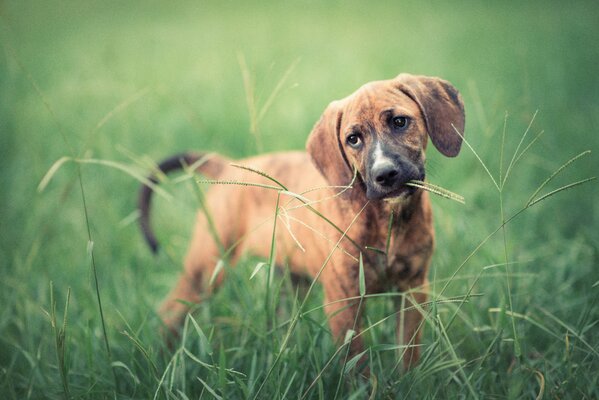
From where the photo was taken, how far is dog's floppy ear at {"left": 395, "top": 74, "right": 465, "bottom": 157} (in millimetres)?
1724

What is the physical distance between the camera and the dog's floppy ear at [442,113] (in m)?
1.72

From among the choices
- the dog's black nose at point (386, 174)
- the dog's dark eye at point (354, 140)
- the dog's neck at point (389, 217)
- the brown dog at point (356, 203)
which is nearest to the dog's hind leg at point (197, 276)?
the brown dog at point (356, 203)

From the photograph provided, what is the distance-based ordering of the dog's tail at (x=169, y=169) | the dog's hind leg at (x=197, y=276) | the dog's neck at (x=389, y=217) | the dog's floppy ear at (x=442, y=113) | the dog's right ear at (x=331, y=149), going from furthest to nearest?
the dog's tail at (x=169, y=169), the dog's hind leg at (x=197, y=276), the dog's neck at (x=389, y=217), the dog's right ear at (x=331, y=149), the dog's floppy ear at (x=442, y=113)

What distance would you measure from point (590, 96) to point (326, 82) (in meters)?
1.99

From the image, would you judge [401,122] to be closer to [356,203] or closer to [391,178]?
[391,178]

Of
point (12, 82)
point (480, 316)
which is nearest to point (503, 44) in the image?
point (480, 316)

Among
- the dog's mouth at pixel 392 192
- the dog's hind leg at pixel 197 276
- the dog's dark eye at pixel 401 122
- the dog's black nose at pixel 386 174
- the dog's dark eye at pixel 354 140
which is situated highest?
the dog's dark eye at pixel 401 122

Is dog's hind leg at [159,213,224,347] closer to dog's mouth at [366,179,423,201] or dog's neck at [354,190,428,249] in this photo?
dog's neck at [354,190,428,249]

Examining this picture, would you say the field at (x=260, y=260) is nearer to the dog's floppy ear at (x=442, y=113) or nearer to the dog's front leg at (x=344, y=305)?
the dog's front leg at (x=344, y=305)

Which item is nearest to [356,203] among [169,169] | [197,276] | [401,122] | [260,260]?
[401,122]

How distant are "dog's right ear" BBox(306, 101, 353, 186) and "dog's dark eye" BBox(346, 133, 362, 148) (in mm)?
74

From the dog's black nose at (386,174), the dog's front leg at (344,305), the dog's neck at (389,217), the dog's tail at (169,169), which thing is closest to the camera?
the dog's black nose at (386,174)

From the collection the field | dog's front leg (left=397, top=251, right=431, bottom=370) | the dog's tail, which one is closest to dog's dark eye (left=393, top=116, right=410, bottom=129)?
the field

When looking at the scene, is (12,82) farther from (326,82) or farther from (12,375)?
(12,375)
